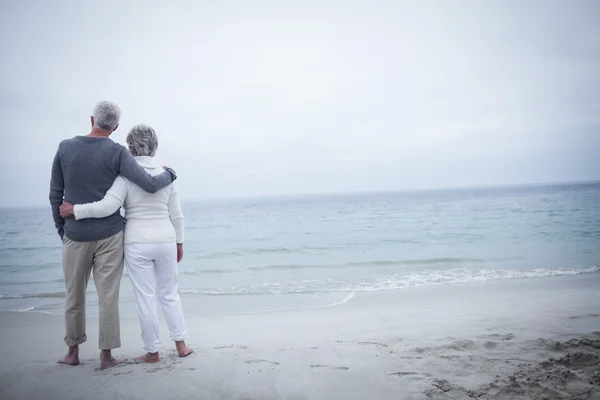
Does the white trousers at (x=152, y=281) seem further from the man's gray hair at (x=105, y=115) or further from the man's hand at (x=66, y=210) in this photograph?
the man's gray hair at (x=105, y=115)

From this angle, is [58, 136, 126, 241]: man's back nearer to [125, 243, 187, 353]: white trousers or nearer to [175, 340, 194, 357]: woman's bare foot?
[125, 243, 187, 353]: white trousers

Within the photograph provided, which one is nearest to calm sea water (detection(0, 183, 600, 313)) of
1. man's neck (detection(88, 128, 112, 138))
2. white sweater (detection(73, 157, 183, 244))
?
white sweater (detection(73, 157, 183, 244))

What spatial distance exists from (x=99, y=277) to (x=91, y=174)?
0.87 meters

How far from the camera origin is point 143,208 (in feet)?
10.6

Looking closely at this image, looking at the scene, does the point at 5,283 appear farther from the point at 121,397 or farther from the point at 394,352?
the point at 394,352

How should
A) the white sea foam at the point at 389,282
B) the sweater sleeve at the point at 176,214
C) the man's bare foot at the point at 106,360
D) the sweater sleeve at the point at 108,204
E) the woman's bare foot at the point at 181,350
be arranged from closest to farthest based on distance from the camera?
the sweater sleeve at the point at 108,204 < the man's bare foot at the point at 106,360 < the sweater sleeve at the point at 176,214 < the woman's bare foot at the point at 181,350 < the white sea foam at the point at 389,282

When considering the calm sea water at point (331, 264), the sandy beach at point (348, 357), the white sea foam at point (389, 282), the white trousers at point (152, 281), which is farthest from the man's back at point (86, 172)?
the white sea foam at point (389, 282)

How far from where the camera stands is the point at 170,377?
→ 9.96ft

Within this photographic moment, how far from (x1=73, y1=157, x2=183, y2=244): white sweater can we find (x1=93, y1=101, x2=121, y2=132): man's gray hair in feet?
1.21

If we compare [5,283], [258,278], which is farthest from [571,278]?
[5,283]

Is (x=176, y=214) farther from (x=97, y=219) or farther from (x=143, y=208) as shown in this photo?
(x=97, y=219)

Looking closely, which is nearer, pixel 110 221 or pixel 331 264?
pixel 110 221

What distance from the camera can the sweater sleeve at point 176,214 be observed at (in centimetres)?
338

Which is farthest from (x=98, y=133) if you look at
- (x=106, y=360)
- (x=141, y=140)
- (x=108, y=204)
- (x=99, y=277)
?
(x=106, y=360)
